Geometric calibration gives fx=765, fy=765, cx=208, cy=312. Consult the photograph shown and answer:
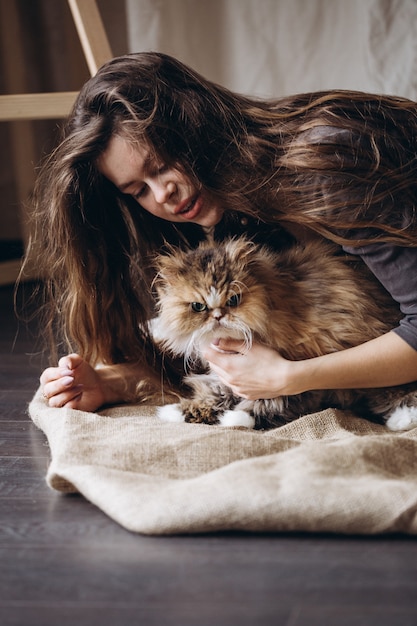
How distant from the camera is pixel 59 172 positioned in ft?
5.55

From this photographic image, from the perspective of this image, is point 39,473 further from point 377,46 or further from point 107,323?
point 377,46

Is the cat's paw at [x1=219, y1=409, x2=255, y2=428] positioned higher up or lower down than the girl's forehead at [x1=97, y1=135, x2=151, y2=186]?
lower down

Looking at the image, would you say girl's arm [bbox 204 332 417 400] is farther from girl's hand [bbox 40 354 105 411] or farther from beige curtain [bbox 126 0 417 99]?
beige curtain [bbox 126 0 417 99]

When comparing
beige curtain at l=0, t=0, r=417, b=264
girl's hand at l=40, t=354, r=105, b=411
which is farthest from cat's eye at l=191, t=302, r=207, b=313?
beige curtain at l=0, t=0, r=417, b=264

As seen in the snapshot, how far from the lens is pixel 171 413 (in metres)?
1.68

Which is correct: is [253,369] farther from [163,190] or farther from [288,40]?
[288,40]

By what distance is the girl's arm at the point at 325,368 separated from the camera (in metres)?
1.55

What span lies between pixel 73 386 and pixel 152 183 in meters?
0.50

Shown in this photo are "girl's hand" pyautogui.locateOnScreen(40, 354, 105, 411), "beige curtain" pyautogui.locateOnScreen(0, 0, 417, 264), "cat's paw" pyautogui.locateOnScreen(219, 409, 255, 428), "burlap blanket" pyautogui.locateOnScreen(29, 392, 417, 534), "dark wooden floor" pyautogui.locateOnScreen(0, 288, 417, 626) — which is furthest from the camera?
"beige curtain" pyautogui.locateOnScreen(0, 0, 417, 264)

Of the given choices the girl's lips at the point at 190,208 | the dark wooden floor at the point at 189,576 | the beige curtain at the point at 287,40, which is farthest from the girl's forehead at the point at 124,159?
the beige curtain at the point at 287,40

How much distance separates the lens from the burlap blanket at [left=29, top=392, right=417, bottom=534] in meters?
1.21

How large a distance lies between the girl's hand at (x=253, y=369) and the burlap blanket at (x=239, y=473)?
82 millimetres

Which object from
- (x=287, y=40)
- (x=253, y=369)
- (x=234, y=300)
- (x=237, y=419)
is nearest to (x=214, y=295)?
(x=234, y=300)

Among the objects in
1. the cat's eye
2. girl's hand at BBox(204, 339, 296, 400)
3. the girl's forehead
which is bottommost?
girl's hand at BBox(204, 339, 296, 400)
